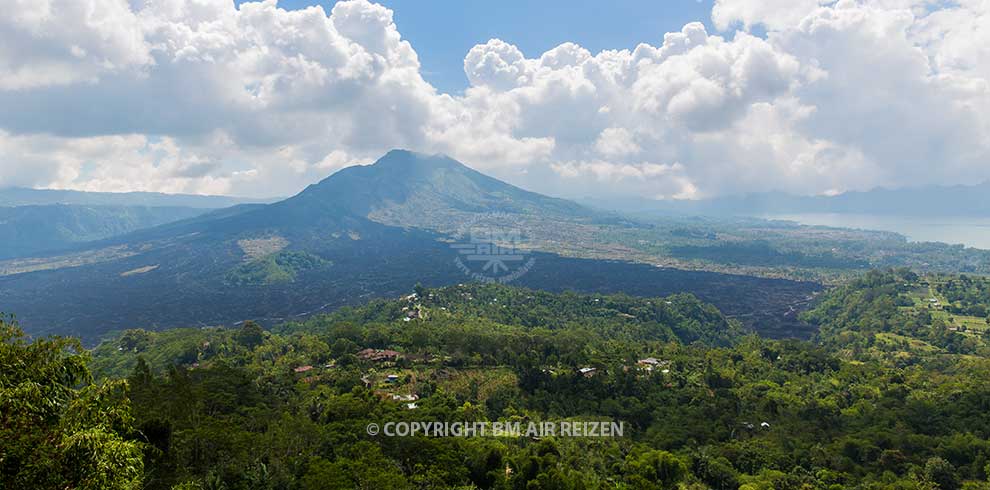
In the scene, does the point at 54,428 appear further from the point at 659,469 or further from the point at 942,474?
the point at 942,474

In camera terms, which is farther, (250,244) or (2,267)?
(250,244)

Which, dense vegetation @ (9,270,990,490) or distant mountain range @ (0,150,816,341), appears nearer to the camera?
dense vegetation @ (9,270,990,490)

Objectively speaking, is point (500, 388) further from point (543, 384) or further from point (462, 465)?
point (462, 465)

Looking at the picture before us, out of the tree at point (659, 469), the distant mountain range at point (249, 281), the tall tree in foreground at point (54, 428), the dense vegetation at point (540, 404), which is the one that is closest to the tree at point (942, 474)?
the dense vegetation at point (540, 404)

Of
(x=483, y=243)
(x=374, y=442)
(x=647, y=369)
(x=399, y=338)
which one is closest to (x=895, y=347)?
(x=647, y=369)

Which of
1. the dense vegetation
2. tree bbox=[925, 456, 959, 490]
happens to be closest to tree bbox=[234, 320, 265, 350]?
the dense vegetation

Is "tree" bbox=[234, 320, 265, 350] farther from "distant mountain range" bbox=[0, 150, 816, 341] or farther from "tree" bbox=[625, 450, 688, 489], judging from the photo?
"tree" bbox=[625, 450, 688, 489]
